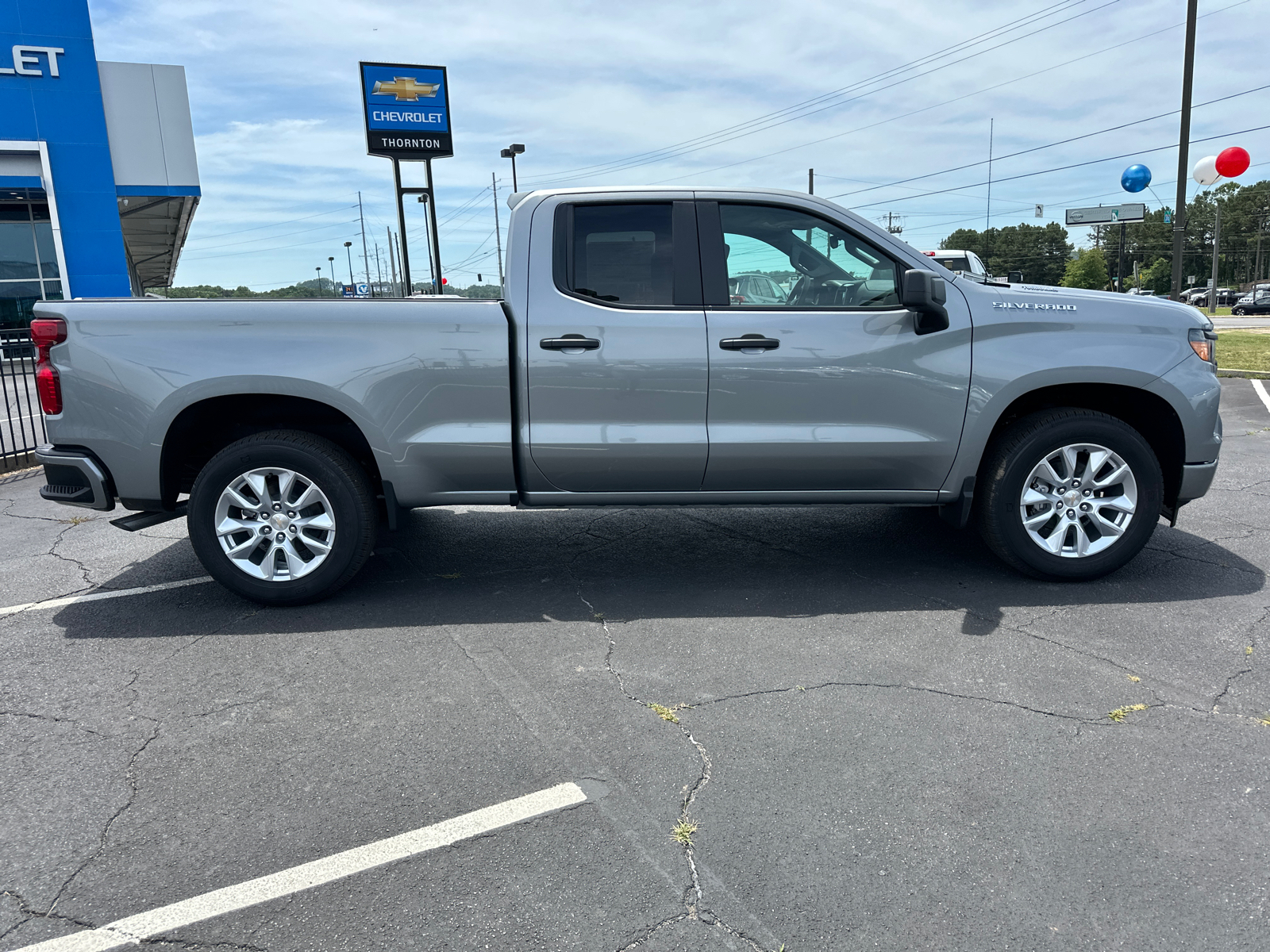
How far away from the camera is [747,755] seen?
3008 millimetres

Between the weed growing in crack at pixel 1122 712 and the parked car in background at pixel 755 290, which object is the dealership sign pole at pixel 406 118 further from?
the weed growing in crack at pixel 1122 712

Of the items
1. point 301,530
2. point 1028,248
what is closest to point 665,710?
point 301,530

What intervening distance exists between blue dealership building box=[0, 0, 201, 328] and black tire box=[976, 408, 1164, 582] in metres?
23.0

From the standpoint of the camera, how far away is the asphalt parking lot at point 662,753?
2.27 m

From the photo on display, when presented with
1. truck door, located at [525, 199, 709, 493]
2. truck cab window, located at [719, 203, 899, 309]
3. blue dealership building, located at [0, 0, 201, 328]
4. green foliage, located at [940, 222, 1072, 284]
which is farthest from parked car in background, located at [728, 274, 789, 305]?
green foliage, located at [940, 222, 1072, 284]

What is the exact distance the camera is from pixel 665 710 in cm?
334

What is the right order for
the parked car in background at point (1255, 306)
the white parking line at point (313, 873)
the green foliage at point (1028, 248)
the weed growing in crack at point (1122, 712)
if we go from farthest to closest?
the green foliage at point (1028, 248), the parked car in background at point (1255, 306), the weed growing in crack at point (1122, 712), the white parking line at point (313, 873)

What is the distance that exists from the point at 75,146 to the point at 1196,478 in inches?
1055

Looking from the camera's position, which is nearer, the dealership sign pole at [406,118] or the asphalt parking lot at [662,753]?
the asphalt parking lot at [662,753]

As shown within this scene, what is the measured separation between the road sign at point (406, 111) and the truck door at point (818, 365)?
16.6 metres

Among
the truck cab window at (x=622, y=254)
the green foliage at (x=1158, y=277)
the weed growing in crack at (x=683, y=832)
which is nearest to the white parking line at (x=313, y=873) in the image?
the weed growing in crack at (x=683, y=832)

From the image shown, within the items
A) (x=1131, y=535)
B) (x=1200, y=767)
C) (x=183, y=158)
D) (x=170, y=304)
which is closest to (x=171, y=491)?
(x=170, y=304)

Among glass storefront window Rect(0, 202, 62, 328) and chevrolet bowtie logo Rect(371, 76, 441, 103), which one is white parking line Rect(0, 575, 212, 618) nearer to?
chevrolet bowtie logo Rect(371, 76, 441, 103)

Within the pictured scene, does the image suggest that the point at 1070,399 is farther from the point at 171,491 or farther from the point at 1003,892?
the point at 171,491
